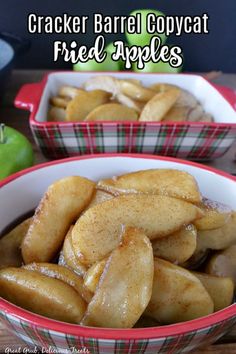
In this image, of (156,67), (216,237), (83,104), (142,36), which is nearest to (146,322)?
(216,237)

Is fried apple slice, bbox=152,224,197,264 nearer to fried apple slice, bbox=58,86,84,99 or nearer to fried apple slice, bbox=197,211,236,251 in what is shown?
fried apple slice, bbox=197,211,236,251

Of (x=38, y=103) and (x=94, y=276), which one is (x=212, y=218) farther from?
(x=38, y=103)

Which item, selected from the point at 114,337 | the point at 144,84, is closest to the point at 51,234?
the point at 114,337

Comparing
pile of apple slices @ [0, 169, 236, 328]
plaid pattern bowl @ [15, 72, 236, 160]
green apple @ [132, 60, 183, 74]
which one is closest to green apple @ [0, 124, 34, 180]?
plaid pattern bowl @ [15, 72, 236, 160]

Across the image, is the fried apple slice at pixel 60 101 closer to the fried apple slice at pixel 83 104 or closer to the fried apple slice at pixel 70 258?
the fried apple slice at pixel 83 104

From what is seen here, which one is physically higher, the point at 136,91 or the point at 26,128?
the point at 136,91

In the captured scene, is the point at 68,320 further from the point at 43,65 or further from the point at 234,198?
the point at 43,65

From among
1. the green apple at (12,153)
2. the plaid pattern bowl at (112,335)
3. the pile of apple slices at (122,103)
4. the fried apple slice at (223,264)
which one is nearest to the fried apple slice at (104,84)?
the pile of apple slices at (122,103)
